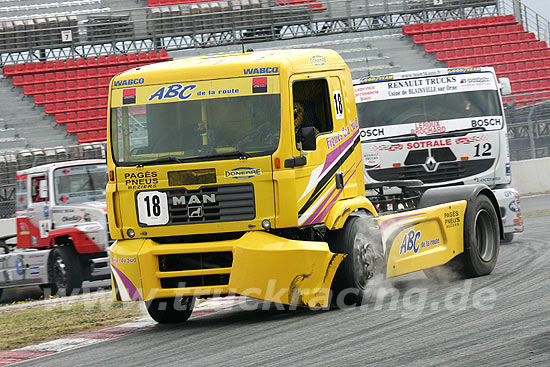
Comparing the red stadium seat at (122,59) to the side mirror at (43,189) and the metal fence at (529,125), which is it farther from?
the side mirror at (43,189)

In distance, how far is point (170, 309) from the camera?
30.0 feet

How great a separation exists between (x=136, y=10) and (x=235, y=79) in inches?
999

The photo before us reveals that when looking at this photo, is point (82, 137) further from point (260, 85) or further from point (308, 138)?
point (308, 138)

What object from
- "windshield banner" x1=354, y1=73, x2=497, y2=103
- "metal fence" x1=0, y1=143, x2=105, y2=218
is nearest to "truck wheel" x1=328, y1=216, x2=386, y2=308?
"windshield banner" x1=354, y1=73, x2=497, y2=103

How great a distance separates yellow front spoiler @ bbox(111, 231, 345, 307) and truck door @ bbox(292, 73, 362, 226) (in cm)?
35

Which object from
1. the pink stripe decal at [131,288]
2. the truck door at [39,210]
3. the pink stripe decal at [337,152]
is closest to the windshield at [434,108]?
the pink stripe decal at [337,152]

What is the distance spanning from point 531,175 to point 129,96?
18408 mm

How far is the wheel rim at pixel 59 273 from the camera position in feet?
46.1

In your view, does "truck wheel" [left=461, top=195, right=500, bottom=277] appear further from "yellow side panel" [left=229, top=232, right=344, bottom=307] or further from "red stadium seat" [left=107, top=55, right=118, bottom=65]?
"red stadium seat" [left=107, top=55, right=118, bottom=65]

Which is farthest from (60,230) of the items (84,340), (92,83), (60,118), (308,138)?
(92,83)

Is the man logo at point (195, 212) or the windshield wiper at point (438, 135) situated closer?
the man logo at point (195, 212)

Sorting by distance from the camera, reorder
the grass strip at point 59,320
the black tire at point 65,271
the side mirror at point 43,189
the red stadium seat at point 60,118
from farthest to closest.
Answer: the red stadium seat at point 60,118, the side mirror at point 43,189, the black tire at point 65,271, the grass strip at point 59,320

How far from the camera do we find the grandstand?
29328mm

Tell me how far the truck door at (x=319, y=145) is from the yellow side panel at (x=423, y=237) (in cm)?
92
